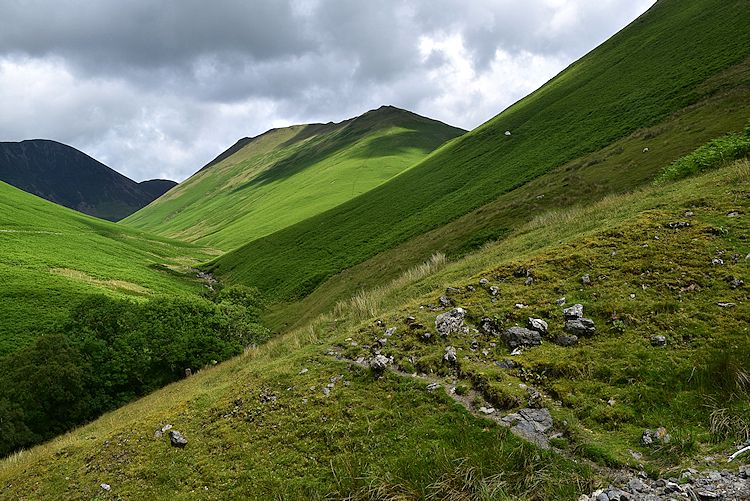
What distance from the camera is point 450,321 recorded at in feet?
46.7

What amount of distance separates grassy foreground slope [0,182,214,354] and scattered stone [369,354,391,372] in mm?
52980

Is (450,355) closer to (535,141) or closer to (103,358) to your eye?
(103,358)

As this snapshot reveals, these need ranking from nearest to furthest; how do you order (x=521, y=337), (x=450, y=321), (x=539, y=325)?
(x=521, y=337) < (x=539, y=325) < (x=450, y=321)

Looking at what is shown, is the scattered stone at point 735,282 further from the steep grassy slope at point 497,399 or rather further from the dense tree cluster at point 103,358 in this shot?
the dense tree cluster at point 103,358

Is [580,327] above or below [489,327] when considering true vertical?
below

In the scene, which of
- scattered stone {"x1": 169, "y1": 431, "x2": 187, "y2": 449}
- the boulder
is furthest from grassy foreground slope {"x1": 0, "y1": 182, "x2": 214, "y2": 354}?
the boulder

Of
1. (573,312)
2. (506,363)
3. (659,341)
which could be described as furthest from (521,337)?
(659,341)

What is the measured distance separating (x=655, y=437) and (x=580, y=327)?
4.08 meters

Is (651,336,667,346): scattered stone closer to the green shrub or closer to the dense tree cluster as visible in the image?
the green shrub

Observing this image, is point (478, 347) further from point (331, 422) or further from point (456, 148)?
point (456, 148)

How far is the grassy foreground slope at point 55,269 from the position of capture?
52897 mm

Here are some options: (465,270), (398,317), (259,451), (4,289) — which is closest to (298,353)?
(398,317)

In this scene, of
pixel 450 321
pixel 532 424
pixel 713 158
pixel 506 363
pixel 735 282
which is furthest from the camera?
pixel 713 158

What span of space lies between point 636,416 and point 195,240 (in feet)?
688
